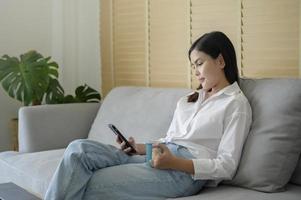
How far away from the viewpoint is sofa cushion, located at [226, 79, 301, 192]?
1.79 m

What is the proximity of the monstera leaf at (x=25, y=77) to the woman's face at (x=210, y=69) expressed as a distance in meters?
1.46

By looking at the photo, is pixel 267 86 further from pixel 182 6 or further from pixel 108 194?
pixel 182 6

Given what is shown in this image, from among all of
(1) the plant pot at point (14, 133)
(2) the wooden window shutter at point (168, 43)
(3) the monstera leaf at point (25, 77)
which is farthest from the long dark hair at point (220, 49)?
(1) the plant pot at point (14, 133)

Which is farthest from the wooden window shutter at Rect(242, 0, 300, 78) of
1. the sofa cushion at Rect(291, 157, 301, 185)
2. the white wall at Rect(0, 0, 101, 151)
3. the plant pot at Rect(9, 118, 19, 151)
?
the plant pot at Rect(9, 118, 19, 151)

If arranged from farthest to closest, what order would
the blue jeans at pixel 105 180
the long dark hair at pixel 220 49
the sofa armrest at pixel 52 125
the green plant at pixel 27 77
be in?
the green plant at pixel 27 77 < the sofa armrest at pixel 52 125 < the long dark hair at pixel 220 49 < the blue jeans at pixel 105 180

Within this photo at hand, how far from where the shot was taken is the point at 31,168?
2.37 metres

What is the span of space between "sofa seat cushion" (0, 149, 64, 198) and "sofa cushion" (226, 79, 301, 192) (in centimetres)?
88

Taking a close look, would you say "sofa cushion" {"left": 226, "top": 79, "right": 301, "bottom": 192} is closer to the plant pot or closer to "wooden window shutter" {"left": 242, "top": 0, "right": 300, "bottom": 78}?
"wooden window shutter" {"left": 242, "top": 0, "right": 300, "bottom": 78}

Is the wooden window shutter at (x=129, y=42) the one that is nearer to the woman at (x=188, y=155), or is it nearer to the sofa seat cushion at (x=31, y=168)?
the sofa seat cushion at (x=31, y=168)

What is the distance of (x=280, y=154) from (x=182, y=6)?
1362 millimetres

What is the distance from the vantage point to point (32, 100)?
320 cm

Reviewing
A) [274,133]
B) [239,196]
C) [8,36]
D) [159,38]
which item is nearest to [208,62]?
[274,133]

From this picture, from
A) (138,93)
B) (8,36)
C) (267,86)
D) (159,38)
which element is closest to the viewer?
(267,86)

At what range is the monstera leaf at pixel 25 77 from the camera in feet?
10.3
